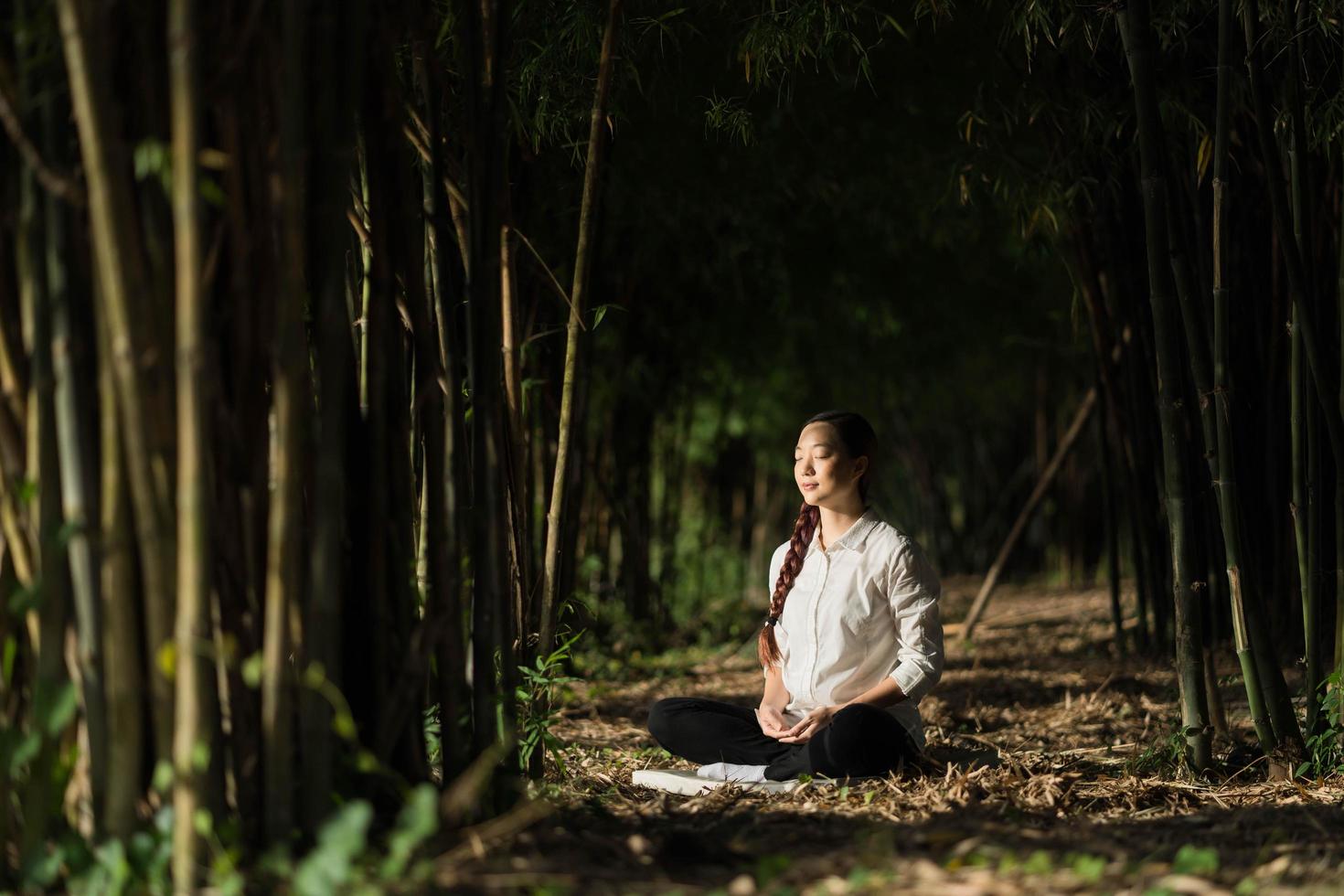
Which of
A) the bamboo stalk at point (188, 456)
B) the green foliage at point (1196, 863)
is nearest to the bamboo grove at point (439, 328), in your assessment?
the bamboo stalk at point (188, 456)

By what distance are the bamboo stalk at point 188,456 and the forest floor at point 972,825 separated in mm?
313

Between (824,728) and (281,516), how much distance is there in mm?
1252

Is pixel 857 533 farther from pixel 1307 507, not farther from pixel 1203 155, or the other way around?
pixel 1203 155

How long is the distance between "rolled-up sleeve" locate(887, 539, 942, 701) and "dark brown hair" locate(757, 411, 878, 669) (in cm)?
19

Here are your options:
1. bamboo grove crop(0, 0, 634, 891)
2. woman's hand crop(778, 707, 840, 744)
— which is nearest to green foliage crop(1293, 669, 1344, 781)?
woman's hand crop(778, 707, 840, 744)

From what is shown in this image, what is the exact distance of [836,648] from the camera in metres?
2.51

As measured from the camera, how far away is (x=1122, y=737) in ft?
10.7

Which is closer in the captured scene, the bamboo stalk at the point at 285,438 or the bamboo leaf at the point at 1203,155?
the bamboo stalk at the point at 285,438

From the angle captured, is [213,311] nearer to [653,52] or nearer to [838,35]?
[838,35]

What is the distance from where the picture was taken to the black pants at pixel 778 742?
234 centimetres

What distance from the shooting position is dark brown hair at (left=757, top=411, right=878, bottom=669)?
2.55 meters

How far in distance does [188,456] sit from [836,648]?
144 cm

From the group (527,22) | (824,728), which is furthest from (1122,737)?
(527,22)

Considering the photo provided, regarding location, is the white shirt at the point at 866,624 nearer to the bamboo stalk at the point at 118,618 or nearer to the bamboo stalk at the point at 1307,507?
the bamboo stalk at the point at 1307,507
